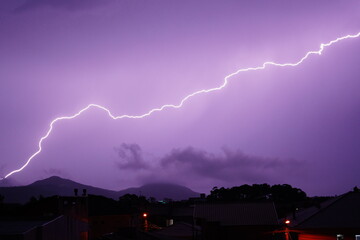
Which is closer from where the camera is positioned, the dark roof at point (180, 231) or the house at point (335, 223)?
the house at point (335, 223)

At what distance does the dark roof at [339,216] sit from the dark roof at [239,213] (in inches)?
339

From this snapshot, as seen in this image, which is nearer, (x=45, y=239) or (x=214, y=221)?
(x=45, y=239)

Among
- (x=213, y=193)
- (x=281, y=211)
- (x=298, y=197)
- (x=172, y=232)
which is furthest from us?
(x=213, y=193)

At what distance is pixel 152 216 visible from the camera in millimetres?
54938

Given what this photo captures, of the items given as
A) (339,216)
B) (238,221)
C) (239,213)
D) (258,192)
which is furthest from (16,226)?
(258,192)

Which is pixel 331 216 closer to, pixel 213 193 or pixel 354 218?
pixel 354 218

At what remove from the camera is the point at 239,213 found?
3553cm

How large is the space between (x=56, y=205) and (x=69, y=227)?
12028 mm

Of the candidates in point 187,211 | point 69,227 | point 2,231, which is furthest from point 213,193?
point 2,231

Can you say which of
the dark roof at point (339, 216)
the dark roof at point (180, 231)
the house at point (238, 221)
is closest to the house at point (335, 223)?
the dark roof at point (339, 216)

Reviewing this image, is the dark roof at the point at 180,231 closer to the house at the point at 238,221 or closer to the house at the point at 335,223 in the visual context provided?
the house at the point at 238,221

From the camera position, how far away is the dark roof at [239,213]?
34281mm

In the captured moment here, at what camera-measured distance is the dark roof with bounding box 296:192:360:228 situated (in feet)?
77.9

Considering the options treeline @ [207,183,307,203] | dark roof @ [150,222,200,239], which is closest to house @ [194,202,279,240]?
dark roof @ [150,222,200,239]
